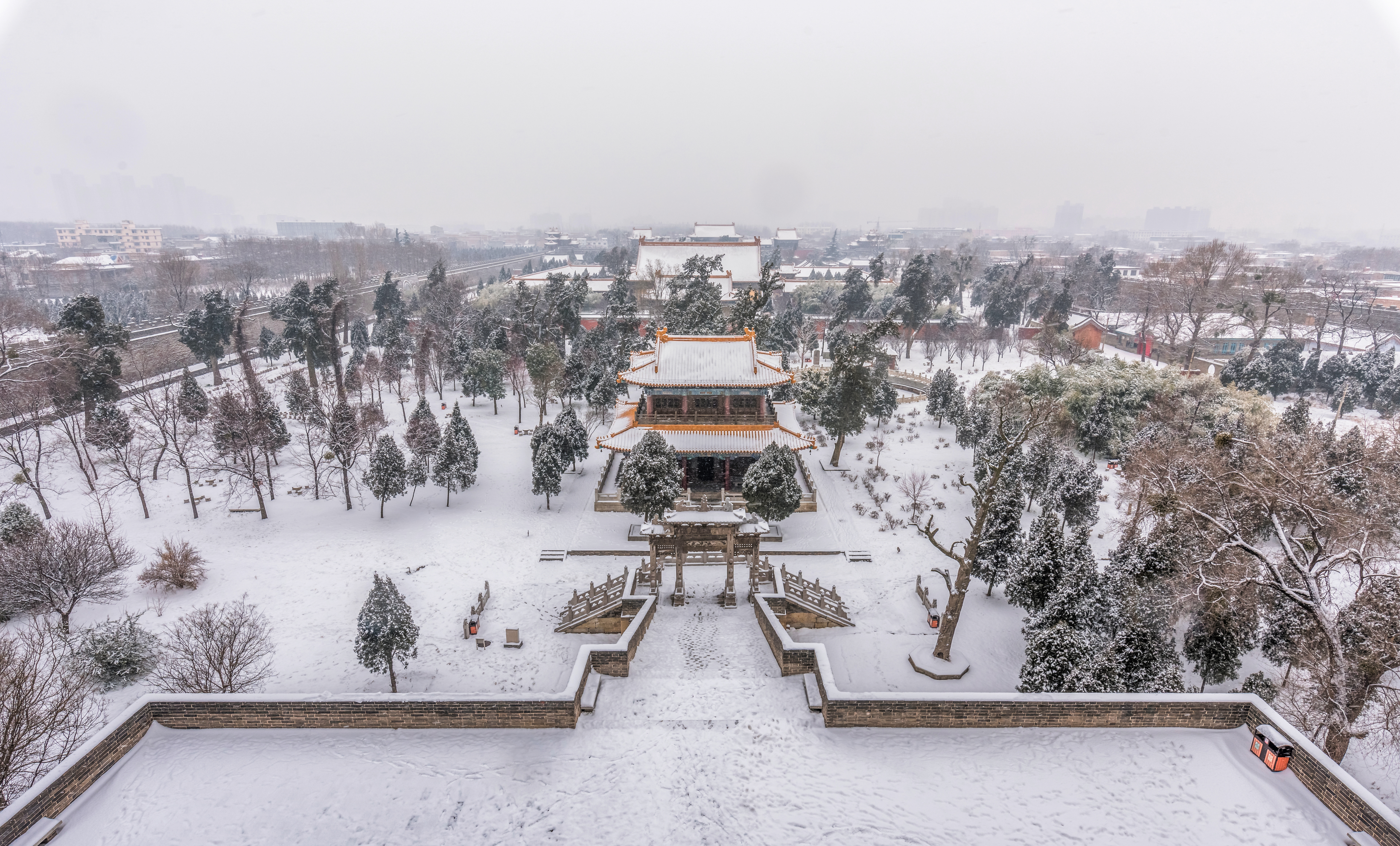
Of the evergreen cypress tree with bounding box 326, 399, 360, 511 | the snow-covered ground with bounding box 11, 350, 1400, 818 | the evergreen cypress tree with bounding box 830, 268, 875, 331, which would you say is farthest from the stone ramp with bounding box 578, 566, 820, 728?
the evergreen cypress tree with bounding box 830, 268, 875, 331

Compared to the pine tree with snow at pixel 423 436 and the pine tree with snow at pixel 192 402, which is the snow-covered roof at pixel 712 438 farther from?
the pine tree with snow at pixel 192 402

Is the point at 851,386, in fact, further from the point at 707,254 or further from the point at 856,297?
the point at 707,254

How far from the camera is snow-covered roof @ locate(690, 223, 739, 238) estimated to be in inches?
4195

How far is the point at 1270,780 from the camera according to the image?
9.52 m

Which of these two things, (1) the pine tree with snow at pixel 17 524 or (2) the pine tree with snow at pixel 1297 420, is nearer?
(1) the pine tree with snow at pixel 17 524

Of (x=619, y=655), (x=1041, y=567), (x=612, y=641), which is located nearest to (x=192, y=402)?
(x=612, y=641)

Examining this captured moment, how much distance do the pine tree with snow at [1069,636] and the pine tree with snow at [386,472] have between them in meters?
21.7

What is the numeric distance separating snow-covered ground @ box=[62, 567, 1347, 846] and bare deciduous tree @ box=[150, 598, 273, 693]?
392cm

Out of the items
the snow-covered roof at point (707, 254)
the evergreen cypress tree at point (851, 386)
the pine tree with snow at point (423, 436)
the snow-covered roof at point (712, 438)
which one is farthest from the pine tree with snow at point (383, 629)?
the snow-covered roof at point (707, 254)

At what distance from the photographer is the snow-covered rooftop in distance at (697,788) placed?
348 inches

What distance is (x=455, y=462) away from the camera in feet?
84.0

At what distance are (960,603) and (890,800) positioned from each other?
279 inches

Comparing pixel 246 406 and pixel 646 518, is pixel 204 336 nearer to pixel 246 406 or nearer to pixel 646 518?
pixel 246 406

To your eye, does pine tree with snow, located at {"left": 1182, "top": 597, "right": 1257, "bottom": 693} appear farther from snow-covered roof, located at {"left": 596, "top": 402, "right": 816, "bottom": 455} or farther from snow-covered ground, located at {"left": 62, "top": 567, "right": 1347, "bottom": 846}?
snow-covered roof, located at {"left": 596, "top": 402, "right": 816, "bottom": 455}
